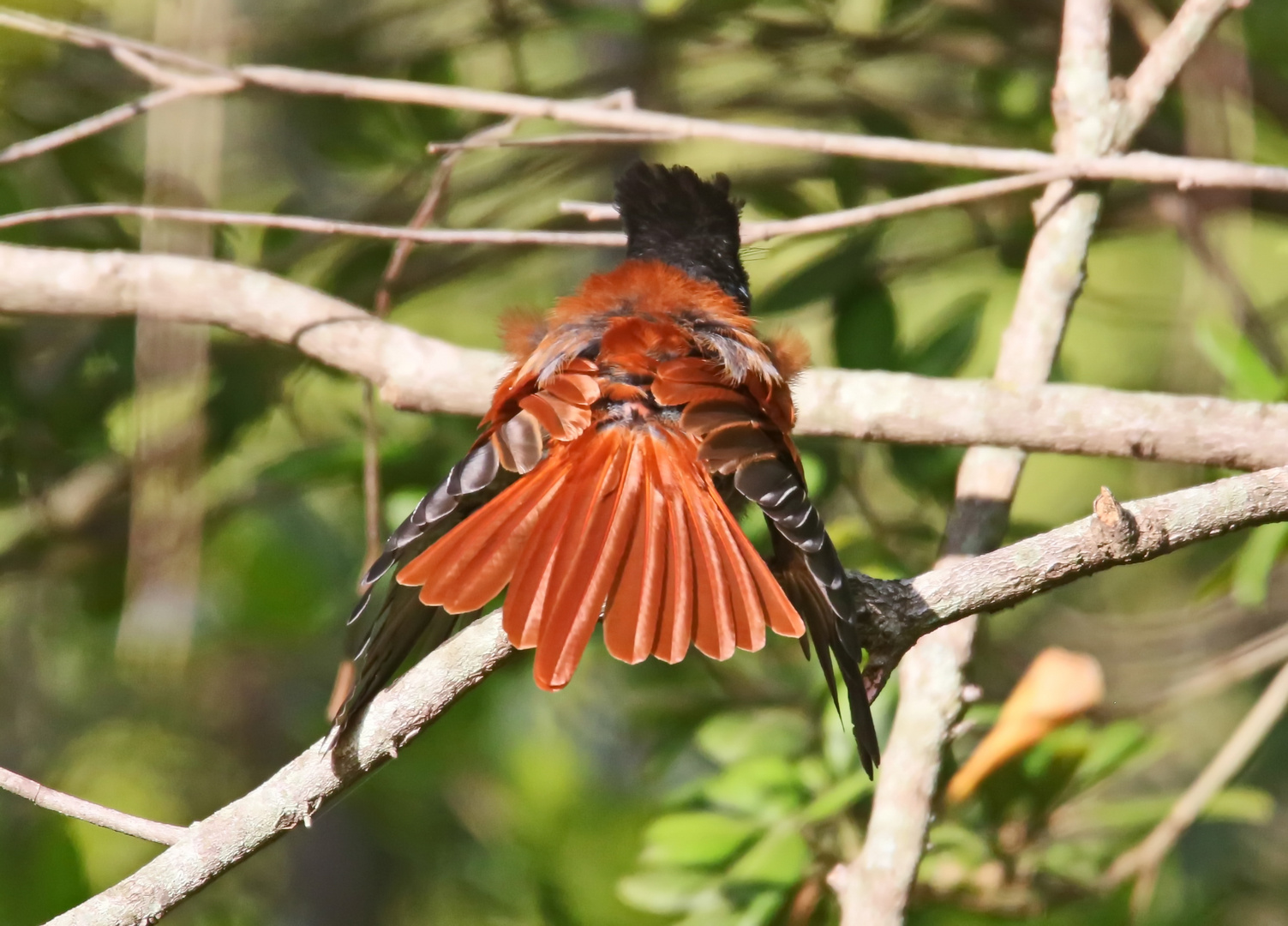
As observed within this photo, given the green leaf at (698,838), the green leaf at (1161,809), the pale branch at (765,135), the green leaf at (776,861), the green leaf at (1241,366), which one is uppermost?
the pale branch at (765,135)

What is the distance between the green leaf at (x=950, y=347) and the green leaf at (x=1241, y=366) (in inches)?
19.6

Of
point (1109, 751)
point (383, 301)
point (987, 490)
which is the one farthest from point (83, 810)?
point (1109, 751)

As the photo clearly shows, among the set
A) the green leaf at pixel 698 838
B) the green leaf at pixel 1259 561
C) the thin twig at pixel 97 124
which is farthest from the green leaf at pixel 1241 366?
the thin twig at pixel 97 124

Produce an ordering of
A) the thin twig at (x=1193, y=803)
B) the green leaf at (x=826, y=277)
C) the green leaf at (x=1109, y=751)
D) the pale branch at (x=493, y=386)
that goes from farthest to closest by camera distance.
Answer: the green leaf at (x=826, y=277) < the thin twig at (x=1193, y=803) < the green leaf at (x=1109, y=751) < the pale branch at (x=493, y=386)

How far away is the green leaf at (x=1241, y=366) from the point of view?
2861 millimetres

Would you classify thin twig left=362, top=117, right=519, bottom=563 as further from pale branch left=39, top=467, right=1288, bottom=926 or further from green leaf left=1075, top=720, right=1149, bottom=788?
green leaf left=1075, top=720, right=1149, bottom=788

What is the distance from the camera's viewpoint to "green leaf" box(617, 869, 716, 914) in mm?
2775

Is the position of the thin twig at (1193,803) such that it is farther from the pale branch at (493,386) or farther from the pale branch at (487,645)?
the pale branch at (487,645)

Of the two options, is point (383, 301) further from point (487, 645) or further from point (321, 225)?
point (487, 645)

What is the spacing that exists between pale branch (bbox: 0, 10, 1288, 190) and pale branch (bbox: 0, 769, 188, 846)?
138cm

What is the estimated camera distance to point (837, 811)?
2754 mm

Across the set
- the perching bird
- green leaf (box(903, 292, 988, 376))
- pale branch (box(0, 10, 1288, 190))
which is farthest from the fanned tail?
green leaf (box(903, 292, 988, 376))

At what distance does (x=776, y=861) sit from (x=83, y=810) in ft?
4.74

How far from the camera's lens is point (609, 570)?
1790mm
